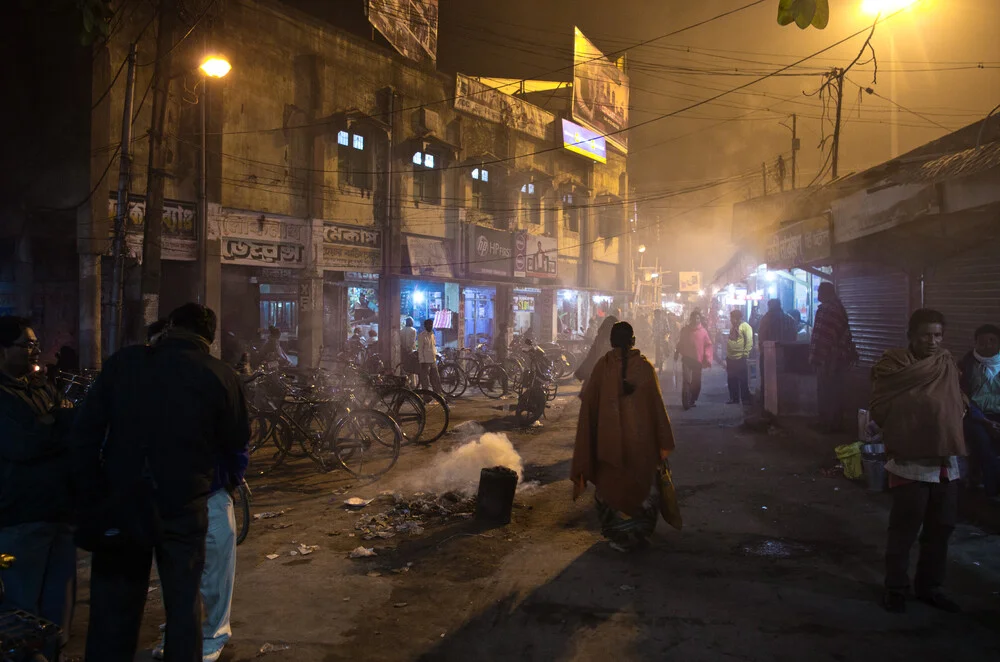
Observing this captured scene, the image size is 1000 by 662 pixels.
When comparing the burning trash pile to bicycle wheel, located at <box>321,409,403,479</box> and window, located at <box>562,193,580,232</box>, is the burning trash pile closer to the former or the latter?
bicycle wheel, located at <box>321,409,403,479</box>

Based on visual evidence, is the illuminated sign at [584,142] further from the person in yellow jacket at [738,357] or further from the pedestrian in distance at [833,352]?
the pedestrian in distance at [833,352]

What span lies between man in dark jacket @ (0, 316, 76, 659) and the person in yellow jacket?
1121 centimetres

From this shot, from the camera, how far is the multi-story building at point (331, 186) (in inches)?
608

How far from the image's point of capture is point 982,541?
17.0ft

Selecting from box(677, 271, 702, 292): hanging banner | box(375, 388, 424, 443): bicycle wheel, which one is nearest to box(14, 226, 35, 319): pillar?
box(375, 388, 424, 443): bicycle wheel

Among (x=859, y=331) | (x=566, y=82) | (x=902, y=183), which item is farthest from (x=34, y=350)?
(x=566, y=82)

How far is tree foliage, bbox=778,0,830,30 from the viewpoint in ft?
9.60

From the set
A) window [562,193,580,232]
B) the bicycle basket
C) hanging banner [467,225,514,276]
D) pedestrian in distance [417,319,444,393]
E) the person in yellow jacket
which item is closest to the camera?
the bicycle basket

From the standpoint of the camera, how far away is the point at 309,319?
726 inches

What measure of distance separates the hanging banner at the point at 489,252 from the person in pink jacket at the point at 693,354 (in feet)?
38.8

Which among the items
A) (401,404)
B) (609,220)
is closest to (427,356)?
(401,404)

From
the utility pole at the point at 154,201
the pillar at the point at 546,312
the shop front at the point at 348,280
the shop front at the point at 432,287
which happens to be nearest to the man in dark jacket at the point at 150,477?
the utility pole at the point at 154,201

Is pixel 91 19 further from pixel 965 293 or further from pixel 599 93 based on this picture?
pixel 599 93

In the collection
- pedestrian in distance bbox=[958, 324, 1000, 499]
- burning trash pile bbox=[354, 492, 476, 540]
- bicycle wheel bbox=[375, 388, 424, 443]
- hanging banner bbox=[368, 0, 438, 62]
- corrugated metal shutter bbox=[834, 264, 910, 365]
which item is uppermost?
hanging banner bbox=[368, 0, 438, 62]
